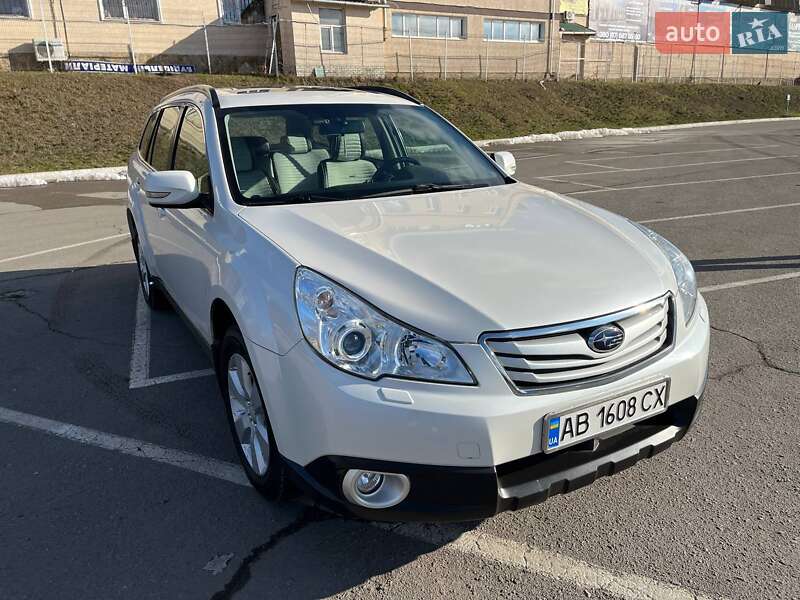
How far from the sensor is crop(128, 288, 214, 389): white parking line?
412 cm

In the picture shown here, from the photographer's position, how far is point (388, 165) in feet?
12.3

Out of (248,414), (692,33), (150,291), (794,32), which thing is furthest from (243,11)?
(794,32)

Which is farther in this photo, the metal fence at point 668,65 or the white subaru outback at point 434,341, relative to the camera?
the metal fence at point 668,65

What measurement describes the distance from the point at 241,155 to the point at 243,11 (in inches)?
1140

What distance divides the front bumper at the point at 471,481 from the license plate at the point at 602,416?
73 millimetres

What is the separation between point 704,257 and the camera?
253 inches

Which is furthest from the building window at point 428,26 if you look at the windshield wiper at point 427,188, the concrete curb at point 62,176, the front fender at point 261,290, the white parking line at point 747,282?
the front fender at point 261,290

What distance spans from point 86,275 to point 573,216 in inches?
208

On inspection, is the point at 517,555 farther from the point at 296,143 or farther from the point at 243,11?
the point at 243,11

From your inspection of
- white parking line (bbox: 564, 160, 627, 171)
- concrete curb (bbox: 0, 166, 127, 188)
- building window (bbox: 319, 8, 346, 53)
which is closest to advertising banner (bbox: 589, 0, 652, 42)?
building window (bbox: 319, 8, 346, 53)

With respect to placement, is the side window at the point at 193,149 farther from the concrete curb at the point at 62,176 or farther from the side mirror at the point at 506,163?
the concrete curb at the point at 62,176

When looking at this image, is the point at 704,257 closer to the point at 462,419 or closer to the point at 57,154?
the point at 462,419

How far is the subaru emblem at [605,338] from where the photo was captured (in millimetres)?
2266

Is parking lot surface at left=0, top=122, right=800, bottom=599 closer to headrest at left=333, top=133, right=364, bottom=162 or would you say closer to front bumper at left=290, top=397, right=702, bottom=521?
front bumper at left=290, top=397, right=702, bottom=521
